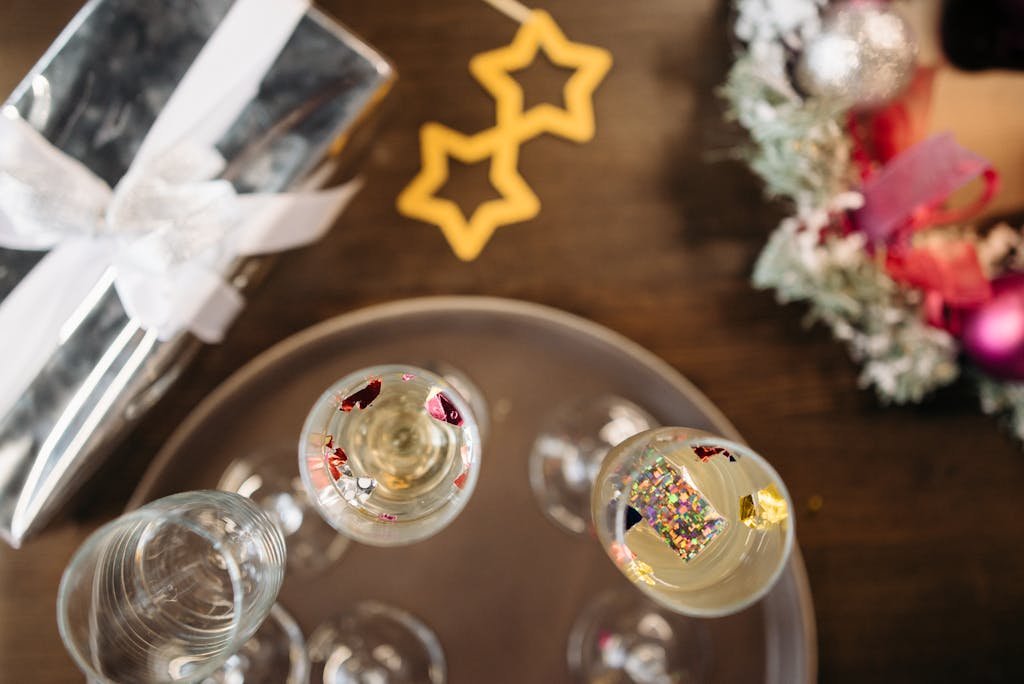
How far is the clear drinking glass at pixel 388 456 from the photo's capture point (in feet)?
2.11

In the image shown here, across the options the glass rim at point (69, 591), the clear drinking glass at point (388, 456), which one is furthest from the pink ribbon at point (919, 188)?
the glass rim at point (69, 591)

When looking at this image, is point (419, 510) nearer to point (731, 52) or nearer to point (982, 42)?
point (731, 52)

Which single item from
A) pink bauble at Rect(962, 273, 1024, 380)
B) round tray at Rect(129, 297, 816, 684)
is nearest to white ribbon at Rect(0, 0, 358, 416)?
round tray at Rect(129, 297, 816, 684)

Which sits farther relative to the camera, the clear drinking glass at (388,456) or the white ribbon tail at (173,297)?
the white ribbon tail at (173,297)

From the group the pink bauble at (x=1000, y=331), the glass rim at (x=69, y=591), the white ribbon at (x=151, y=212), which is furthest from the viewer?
the pink bauble at (x=1000, y=331)

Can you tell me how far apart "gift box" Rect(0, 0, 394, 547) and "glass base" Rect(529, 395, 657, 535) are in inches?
14.4

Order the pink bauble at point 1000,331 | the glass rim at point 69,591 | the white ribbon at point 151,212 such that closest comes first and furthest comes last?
the glass rim at point 69,591 → the white ribbon at point 151,212 → the pink bauble at point 1000,331

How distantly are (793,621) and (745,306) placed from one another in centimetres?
35

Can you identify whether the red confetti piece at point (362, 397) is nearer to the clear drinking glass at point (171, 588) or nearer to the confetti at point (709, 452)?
the clear drinking glass at point (171, 588)

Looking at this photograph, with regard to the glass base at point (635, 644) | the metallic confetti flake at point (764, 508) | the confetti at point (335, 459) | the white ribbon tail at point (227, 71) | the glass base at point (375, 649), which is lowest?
the glass base at point (635, 644)

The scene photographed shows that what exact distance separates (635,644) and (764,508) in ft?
0.97

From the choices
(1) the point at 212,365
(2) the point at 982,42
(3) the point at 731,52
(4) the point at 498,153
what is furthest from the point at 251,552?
(2) the point at 982,42

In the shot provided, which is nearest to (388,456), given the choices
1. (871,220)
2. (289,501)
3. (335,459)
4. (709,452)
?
(335,459)

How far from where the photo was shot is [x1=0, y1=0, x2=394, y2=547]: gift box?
745 mm
